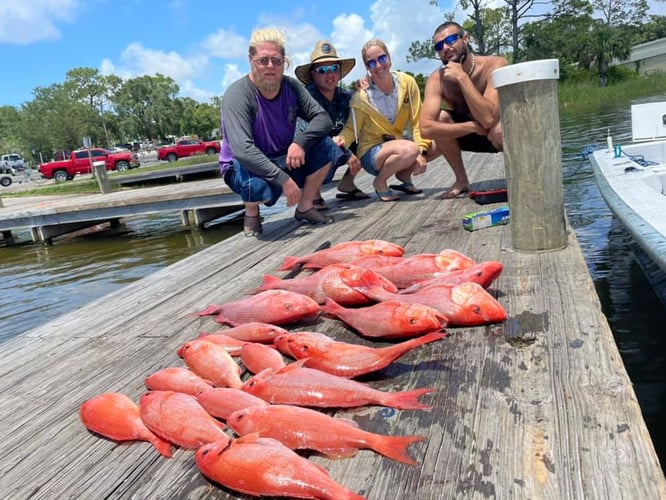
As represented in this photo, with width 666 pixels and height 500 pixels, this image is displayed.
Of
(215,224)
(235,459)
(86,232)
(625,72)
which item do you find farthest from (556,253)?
(625,72)

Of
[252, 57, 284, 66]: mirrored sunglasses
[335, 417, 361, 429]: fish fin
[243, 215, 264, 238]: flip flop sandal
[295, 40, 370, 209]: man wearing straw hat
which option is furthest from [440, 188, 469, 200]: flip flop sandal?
[335, 417, 361, 429]: fish fin

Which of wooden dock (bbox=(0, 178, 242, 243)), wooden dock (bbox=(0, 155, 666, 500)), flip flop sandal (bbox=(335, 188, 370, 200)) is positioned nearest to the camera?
wooden dock (bbox=(0, 155, 666, 500))

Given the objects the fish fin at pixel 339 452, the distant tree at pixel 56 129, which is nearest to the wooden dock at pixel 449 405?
the fish fin at pixel 339 452

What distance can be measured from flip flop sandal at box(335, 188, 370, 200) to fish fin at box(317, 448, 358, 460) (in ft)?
17.0

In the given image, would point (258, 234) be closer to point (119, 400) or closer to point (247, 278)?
point (247, 278)

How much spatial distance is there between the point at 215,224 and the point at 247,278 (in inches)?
367

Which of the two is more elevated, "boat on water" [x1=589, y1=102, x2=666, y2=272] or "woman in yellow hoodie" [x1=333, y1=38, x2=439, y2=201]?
"woman in yellow hoodie" [x1=333, y1=38, x2=439, y2=201]

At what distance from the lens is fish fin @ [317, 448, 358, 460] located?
1.65 m

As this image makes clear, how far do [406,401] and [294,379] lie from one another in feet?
1.37

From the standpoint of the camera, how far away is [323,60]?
559 cm

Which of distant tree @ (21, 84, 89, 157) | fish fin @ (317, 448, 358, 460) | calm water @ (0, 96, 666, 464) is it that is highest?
distant tree @ (21, 84, 89, 157)

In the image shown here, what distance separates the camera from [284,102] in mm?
4930

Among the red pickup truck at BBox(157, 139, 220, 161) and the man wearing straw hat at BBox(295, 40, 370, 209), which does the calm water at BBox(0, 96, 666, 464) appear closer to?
the man wearing straw hat at BBox(295, 40, 370, 209)

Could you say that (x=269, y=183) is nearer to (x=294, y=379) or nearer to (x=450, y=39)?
(x=450, y=39)
